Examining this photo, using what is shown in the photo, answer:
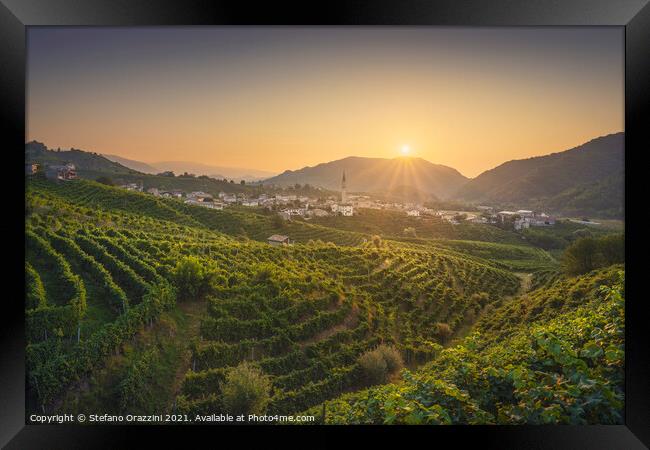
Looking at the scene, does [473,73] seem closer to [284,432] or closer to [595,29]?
[595,29]

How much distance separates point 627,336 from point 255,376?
3.12 m

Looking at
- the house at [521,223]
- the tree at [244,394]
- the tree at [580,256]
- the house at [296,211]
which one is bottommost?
the tree at [244,394]

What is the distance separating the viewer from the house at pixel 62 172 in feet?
12.1

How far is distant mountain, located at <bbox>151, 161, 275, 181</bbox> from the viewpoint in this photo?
403 centimetres

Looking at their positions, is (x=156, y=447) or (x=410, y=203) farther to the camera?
(x=410, y=203)

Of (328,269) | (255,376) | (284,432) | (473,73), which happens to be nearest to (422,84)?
(473,73)

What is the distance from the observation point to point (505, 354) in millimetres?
3277

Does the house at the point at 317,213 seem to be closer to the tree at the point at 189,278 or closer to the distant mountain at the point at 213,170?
the distant mountain at the point at 213,170

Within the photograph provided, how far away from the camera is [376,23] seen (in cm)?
301

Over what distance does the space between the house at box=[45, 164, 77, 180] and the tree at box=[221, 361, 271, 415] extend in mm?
2493

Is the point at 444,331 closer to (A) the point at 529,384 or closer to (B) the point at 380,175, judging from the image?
(A) the point at 529,384

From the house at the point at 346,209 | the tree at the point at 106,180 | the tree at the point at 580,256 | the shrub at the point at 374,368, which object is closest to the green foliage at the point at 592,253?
the tree at the point at 580,256

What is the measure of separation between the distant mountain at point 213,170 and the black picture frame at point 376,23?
121 centimetres

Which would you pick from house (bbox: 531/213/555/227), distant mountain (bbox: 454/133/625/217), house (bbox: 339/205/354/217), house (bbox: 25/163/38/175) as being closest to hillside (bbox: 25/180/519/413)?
house (bbox: 25/163/38/175)
